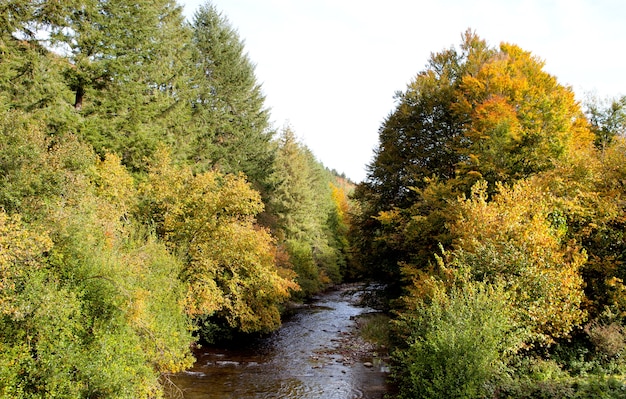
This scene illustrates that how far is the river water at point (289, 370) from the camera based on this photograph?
46.9ft

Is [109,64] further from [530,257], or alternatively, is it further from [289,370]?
[530,257]

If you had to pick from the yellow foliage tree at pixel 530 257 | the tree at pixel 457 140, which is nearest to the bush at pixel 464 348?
the yellow foliage tree at pixel 530 257

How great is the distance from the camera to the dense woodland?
32.6 ft

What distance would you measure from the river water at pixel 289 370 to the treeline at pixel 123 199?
1234 millimetres

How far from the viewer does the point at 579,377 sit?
34.5 feet

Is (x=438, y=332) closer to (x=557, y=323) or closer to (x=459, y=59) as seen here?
(x=557, y=323)

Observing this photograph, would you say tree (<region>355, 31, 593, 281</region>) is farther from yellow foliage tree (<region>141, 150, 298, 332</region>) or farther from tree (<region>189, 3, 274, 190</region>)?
tree (<region>189, 3, 274, 190</region>)

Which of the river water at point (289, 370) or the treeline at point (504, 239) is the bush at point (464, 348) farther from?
the river water at point (289, 370)

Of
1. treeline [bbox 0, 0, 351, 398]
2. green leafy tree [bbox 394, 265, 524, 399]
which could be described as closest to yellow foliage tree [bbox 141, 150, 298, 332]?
treeline [bbox 0, 0, 351, 398]

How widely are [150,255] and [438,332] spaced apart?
9663 mm

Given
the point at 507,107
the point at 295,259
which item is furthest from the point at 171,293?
the point at 295,259

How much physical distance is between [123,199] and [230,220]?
4.38 metres

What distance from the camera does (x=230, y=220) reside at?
17.5m

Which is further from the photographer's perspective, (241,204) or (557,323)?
(241,204)
